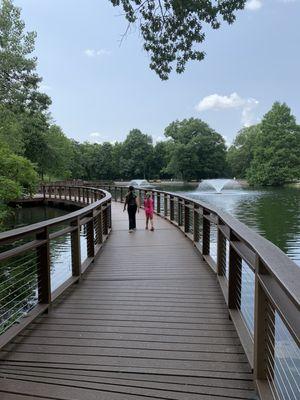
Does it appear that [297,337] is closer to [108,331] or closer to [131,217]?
[108,331]

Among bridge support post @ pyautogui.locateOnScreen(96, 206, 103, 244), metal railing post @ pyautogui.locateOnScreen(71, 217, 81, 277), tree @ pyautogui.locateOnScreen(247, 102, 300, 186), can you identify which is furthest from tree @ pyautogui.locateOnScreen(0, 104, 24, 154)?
tree @ pyautogui.locateOnScreen(247, 102, 300, 186)

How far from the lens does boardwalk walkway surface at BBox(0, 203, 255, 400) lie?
2.75m

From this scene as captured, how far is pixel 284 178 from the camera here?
67.9 meters

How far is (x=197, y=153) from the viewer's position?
289ft

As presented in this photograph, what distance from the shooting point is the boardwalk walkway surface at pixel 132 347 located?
9.02 ft

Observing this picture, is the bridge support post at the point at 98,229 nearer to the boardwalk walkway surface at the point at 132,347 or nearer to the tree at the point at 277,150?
the boardwalk walkway surface at the point at 132,347

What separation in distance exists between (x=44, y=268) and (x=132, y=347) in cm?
135

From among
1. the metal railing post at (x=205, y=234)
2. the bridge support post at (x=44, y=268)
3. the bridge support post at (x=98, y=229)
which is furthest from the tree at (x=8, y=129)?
the bridge support post at (x=44, y=268)

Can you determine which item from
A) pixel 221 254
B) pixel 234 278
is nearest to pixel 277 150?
pixel 221 254

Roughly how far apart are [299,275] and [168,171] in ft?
292

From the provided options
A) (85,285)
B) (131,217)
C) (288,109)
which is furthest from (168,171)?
(85,285)

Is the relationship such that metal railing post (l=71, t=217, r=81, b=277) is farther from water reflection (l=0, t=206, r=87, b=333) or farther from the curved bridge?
water reflection (l=0, t=206, r=87, b=333)

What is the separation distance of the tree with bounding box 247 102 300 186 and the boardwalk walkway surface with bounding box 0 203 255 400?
66.4 metres

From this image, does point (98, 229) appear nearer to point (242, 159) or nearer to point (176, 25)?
point (176, 25)
